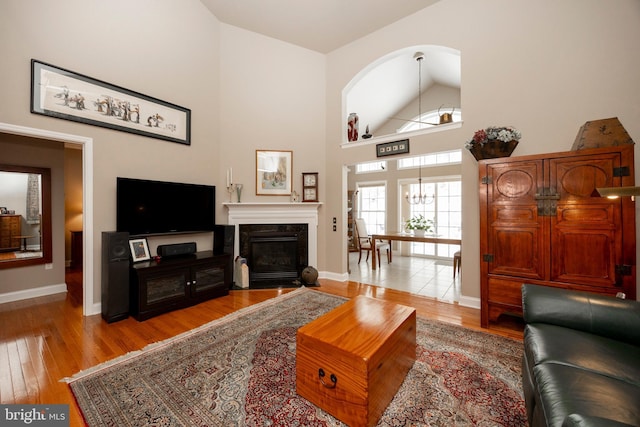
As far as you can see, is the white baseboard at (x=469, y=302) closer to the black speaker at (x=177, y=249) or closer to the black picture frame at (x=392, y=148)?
the black picture frame at (x=392, y=148)

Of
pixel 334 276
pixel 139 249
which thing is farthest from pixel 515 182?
pixel 139 249

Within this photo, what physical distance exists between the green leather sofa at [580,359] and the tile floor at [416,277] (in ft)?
6.17

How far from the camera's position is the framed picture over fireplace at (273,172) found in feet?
14.4

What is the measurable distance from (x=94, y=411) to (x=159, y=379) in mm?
356

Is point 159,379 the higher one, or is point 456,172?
point 456,172

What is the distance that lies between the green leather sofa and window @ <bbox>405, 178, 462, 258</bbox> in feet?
16.7

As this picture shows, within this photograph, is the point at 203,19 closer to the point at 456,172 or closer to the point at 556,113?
the point at 556,113

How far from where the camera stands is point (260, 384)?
173cm

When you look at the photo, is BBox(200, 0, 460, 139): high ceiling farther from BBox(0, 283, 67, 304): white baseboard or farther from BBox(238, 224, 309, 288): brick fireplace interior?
BBox(0, 283, 67, 304): white baseboard

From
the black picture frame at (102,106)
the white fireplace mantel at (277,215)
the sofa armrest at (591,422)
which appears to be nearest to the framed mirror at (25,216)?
the black picture frame at (102,106)

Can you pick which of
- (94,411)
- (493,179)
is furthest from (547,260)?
(94,411)

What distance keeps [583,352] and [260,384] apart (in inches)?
74.7

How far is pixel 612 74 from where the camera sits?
2473mm

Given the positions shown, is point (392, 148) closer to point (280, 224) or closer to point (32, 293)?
point (280, 224)
